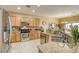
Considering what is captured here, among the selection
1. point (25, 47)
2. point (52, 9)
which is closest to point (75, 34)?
point (52, 9)

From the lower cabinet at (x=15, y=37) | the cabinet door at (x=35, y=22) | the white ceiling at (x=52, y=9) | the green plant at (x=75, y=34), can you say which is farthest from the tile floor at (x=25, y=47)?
the green plant at (x=75, y=34)

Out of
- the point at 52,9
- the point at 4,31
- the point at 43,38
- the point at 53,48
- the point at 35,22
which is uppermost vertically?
the point at 52,9

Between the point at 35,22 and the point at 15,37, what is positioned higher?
the point at 35,22

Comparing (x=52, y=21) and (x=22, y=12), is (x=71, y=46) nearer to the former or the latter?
(x=52, y=21)

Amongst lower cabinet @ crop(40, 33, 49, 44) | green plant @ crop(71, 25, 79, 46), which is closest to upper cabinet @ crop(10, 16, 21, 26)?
lower cabinet @ crop(40, 33, 49, 44)

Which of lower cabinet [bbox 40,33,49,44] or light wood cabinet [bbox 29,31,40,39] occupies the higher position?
light wood cabinet [bbox 29,31,40,39]

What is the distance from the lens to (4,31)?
6.02ft

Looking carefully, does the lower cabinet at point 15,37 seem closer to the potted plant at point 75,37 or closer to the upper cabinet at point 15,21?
the upper cabinet at point 15,21

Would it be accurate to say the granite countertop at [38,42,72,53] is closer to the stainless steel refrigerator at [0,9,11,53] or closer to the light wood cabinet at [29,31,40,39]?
the light wood cabinet at [29,31,40,39]

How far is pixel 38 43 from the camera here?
1.90 metres

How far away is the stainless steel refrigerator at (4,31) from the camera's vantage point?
1.83 meters

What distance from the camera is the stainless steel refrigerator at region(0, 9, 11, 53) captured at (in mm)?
1827

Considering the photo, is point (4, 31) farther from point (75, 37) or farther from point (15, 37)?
point (75, 37)
